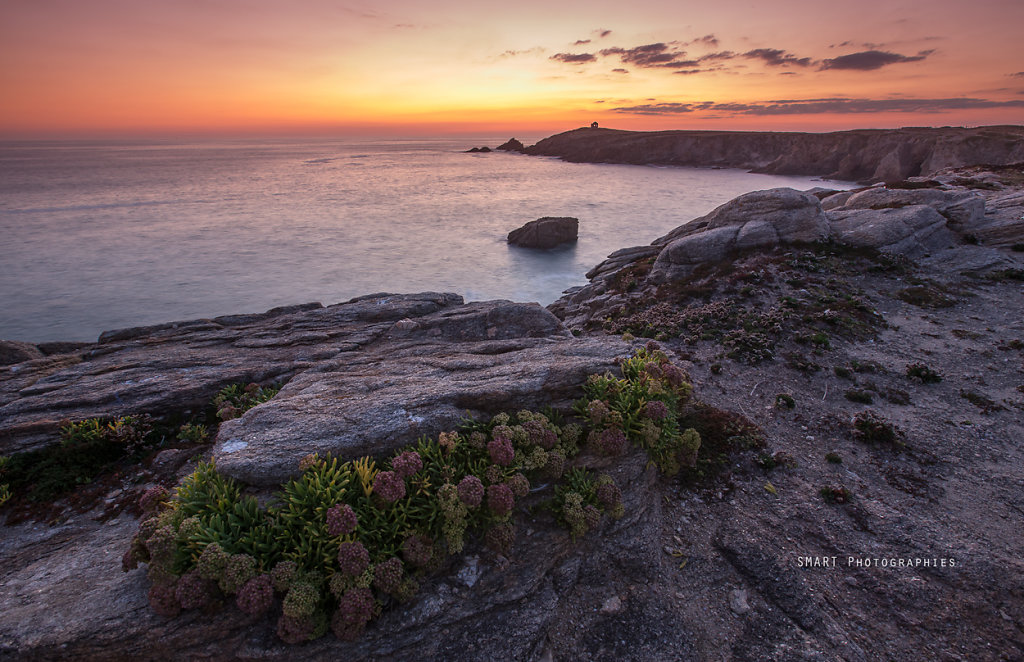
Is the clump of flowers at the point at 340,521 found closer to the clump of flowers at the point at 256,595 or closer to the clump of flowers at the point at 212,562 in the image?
the clump of flowers at the point at 256,595

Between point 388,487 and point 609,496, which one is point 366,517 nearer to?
point 388,487

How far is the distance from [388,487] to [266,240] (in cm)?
4878

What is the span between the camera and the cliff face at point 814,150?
224 ft

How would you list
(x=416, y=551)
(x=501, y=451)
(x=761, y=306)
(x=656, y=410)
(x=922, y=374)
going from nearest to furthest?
1. (x=416, y=551)
2. (x=501, y=451)
3. (x=656, y=410)
4. (x=922, y=374)
5. (x=761, y=306)

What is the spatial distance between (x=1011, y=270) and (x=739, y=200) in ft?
40.3

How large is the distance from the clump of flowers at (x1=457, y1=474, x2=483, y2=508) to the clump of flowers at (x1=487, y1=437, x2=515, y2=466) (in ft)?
1.89

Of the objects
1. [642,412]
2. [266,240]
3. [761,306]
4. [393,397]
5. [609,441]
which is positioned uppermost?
[393,397]

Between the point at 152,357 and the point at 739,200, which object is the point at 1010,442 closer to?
the point at 739,200

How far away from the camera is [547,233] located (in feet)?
148

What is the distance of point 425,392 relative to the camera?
836 centimetres

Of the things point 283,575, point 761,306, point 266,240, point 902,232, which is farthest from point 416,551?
point 266,240

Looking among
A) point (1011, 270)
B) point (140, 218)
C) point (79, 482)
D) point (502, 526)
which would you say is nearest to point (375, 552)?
point (502, 526)

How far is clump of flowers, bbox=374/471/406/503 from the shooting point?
20.5ft

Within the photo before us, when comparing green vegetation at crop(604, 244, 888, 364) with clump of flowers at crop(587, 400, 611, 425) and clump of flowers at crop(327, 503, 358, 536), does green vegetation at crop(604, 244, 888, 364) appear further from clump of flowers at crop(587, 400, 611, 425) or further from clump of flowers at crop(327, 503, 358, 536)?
clump of flowers at crop(327, 503, 358, 536)
